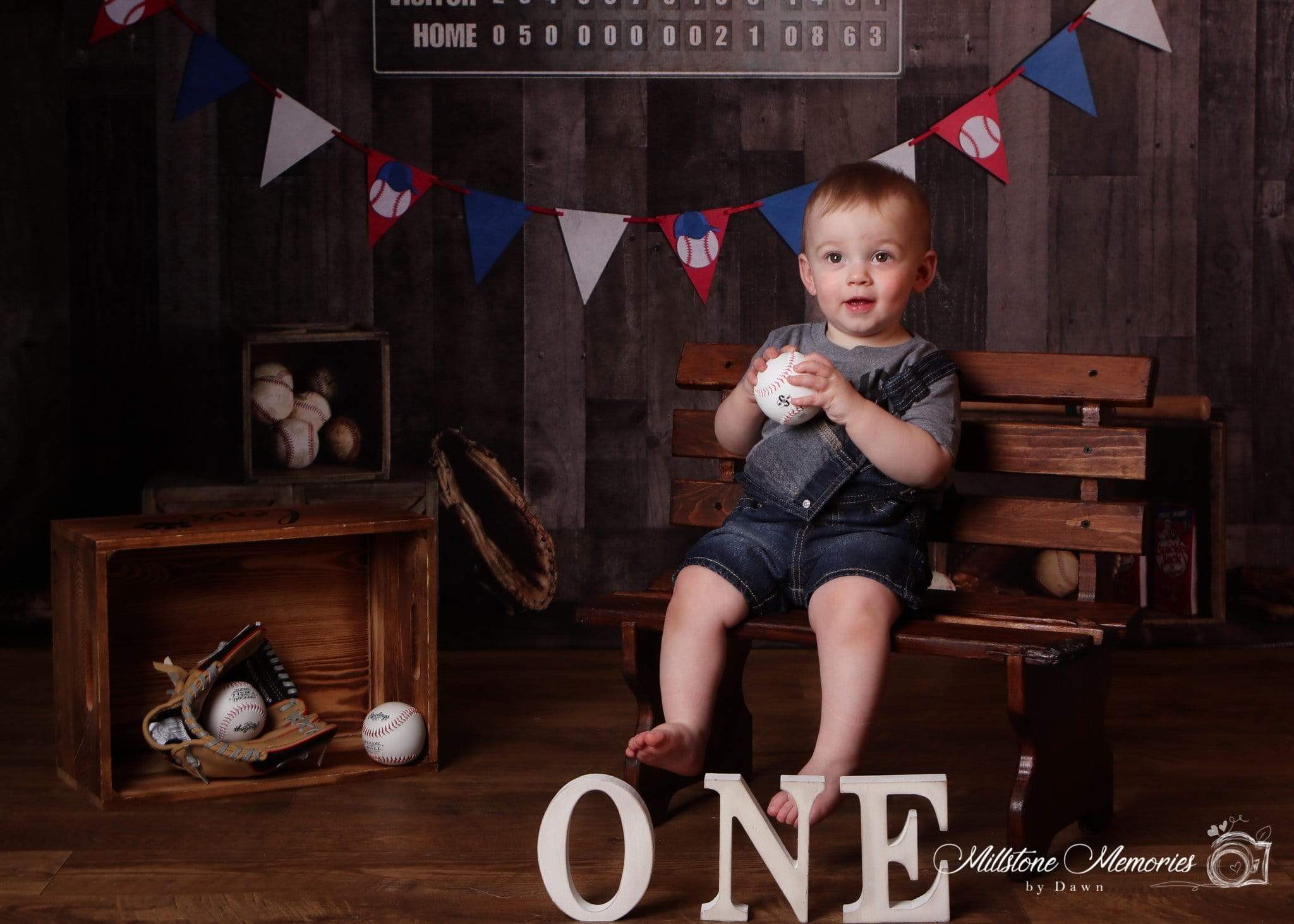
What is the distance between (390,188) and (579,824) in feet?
6.51

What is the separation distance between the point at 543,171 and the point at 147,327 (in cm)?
112

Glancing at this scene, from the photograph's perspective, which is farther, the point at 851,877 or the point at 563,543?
the point at 563,543

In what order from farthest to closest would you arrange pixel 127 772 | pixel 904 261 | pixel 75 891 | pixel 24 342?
pixel 24 342 → pixel 127 772 → pixel 904 261 → pixel 75 891

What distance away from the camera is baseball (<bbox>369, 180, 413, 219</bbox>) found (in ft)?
11.4

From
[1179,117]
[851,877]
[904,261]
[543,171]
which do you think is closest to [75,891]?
[851,877]

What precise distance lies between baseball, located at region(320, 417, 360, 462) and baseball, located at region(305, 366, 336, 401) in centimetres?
7

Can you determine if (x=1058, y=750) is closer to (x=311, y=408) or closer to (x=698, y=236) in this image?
(x=698, y=236)

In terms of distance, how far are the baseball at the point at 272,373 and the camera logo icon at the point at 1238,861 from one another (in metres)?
2.26

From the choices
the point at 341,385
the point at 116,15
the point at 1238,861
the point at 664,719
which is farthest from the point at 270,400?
the point at 1238,861

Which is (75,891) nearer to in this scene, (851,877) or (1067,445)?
(851,877)

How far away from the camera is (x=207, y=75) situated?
3416 mm

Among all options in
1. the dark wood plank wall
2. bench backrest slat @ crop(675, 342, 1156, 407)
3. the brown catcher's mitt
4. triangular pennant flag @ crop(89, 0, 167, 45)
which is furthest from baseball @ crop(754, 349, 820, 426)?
triangular pennant flag @ crop(89, 0, 167, 45)

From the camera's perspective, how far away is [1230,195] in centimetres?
351

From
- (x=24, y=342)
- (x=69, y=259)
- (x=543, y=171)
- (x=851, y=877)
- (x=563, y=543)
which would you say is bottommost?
(x=851, y=877)
